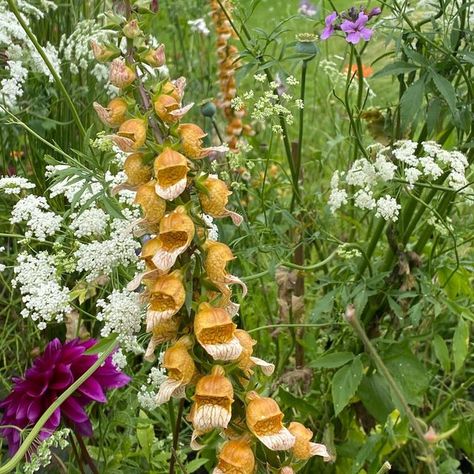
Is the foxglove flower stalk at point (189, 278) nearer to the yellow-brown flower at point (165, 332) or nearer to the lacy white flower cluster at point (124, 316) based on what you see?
the yellow-brown flower at point (165, 332)

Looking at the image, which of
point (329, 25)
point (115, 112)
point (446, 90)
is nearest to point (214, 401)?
point (115, 112)

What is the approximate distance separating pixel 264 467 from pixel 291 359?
Answer: 110 cm

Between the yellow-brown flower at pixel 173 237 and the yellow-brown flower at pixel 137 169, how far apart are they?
0.20 feet

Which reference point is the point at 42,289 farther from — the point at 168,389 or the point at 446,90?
the point at 446,90

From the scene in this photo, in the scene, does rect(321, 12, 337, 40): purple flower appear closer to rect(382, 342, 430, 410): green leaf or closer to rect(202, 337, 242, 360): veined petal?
rect(382, 342, 430, 410): green leaf

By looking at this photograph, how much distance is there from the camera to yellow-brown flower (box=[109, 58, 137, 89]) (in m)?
0.99

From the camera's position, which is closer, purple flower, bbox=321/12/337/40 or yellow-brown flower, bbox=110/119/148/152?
yellow-brown flower, bbox=110/119/148/152

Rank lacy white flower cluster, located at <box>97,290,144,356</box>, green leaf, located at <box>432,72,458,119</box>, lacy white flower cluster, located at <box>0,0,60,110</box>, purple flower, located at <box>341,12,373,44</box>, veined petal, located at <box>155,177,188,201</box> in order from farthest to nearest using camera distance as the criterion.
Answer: lacy white flower cluster, located at <box>0,0,60,110</box> → purple flower, located at <box>341,12,373,44</box> → green leaf, located at <box>432,72,458,119</box> → lacy white flower cluster, located at <box>97,290,144,356</box> → veined petal, located at <box>155,177,188,201</box>

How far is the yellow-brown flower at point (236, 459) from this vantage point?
3.26 ft

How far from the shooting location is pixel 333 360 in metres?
1.62

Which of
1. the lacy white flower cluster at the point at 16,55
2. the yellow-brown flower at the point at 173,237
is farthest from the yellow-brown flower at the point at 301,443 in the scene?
the lacy white flower cluster at the point at 16,55

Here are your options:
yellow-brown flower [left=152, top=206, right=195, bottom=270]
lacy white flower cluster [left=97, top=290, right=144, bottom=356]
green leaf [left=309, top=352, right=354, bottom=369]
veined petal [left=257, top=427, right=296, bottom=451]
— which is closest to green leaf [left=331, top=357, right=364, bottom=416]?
green leaf [left=309, top=352, right=354, bottom=369]

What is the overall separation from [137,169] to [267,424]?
1.06ft

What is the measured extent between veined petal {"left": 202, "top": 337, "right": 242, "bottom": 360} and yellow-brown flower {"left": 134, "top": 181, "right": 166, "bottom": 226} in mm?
155
